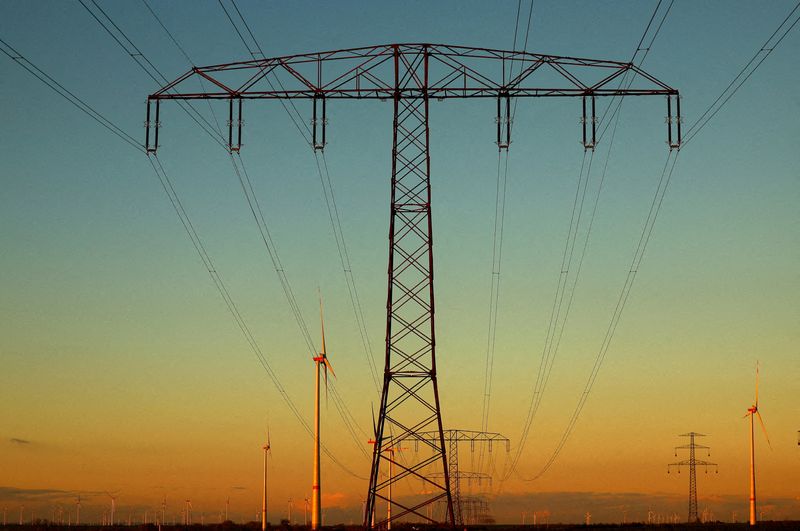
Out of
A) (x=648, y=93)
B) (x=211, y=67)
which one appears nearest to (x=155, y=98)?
(x=211, y=67)

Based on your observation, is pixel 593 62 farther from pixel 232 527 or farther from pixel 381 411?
pixel 232 527

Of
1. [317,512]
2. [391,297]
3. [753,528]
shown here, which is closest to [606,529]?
[753,528]

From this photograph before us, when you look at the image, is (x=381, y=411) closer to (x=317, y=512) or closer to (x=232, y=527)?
(x=317, y=512)

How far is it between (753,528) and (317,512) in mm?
45269

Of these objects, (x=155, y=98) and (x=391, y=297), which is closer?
(x=155, y=98)

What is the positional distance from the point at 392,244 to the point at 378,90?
8095 millimetres

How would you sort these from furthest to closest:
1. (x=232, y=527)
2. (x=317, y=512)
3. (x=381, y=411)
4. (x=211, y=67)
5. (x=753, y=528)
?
(x=232, y=527)
(x=753, y=528)
(x=317, y=512)
(x=381, y=411)
(x=211, y=67)

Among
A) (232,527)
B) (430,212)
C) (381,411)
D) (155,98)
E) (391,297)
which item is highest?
(155,98)

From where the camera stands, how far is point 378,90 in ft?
194

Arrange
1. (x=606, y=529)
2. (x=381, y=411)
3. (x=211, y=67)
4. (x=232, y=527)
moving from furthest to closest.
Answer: (x=232, y=527), (x=606, y=529), (x=381, y=411), (x=211, y=67)

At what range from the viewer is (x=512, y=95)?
2292 inches

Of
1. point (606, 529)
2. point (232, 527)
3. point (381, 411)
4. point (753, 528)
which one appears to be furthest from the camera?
point (232, 527)

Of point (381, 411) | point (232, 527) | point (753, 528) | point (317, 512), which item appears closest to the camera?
point (381, 411)

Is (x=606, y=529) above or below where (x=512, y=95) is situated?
→ below
